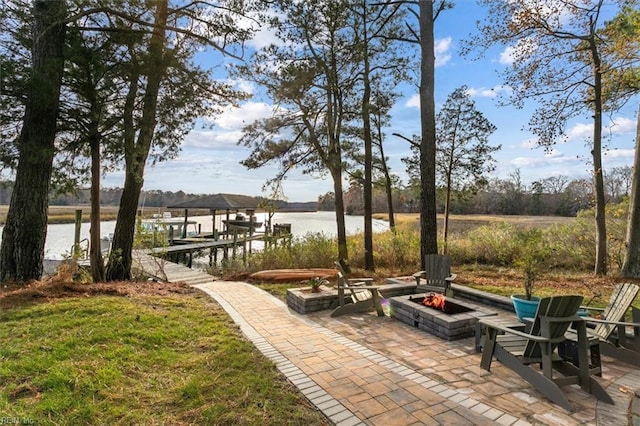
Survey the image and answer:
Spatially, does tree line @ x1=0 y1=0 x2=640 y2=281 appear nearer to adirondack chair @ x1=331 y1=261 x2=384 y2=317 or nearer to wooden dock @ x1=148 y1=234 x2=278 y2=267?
adirondack chair @ x1=331 y1=261 x2=384 y2=317

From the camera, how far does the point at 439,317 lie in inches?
160

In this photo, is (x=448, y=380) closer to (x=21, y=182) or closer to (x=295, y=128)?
(x=21, y=182)

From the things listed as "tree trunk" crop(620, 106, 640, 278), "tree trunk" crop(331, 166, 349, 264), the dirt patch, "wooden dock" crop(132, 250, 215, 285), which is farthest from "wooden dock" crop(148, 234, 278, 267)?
"tree trunk" crop(620, 106, 640, 278)

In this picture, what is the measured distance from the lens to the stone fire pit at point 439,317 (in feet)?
13.0

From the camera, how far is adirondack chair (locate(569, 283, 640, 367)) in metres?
3.11

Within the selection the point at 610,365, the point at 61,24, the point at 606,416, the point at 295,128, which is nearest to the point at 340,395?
the point at 606,416

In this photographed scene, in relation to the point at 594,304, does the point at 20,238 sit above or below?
above

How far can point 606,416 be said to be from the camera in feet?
7.75

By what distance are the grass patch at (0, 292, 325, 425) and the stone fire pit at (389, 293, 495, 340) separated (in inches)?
82.1

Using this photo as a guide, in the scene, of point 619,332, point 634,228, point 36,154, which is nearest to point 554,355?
point 619,332

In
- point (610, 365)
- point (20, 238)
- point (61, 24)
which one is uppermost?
point (61, 24)

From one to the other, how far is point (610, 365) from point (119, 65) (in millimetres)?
7905

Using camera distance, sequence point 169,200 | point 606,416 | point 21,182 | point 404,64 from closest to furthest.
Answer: point 606,416
point 21,182
point 404,64
point 169,200

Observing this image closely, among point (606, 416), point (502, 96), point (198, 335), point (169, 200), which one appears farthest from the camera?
point (169, 200)
